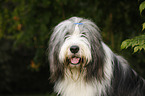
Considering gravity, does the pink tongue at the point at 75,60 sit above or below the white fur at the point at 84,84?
above

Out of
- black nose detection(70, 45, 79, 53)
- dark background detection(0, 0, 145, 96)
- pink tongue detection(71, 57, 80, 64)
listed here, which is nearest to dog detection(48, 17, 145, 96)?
pink tongue detection(71, 57, 80, 64)

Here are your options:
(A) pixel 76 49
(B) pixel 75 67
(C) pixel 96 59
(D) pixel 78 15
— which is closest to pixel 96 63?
(C) pixel 96 59

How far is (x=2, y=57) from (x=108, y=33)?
8.38 meters

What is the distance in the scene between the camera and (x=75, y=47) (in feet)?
10.0

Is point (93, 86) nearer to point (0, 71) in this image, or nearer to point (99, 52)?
point (99, 52)

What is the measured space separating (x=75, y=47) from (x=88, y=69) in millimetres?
442

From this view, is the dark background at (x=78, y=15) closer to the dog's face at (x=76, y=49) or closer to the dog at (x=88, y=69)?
the dog at (x=88, y=69)

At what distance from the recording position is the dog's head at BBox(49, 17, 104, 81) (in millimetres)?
3135

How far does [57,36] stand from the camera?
11.3 feet

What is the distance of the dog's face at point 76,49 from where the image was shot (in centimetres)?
310

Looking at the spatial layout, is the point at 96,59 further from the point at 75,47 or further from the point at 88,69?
the point at 75,47

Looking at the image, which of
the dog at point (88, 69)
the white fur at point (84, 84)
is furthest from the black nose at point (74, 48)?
the white fur at point (84, 84)

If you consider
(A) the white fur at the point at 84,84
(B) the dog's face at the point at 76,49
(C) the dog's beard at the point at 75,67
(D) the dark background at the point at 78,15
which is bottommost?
(A) the white fur at the point at 84,84

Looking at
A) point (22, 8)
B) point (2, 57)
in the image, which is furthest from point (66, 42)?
point (2, 57)
